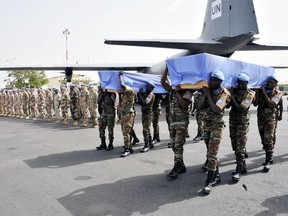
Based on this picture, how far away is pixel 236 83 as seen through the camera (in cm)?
520

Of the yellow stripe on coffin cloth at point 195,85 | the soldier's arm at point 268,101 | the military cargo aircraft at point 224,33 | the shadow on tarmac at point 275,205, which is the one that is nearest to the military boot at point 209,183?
the shadow on tarmac at point 275,205

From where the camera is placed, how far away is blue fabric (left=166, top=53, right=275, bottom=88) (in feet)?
15.3

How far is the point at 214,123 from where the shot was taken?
4398mm

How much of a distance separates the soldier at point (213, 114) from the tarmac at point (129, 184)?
1.15 ft

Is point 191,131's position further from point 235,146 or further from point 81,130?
point 235,146

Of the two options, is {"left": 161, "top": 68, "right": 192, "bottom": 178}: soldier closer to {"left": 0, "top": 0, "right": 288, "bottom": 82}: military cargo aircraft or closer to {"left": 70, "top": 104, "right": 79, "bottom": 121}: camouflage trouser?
{"left": 0, "top": 0, "right": 288, "bottom": 82}: military cargo aircraft

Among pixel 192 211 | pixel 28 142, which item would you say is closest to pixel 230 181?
pixel 192 211

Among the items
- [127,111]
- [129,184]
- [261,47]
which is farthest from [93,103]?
[261,47]

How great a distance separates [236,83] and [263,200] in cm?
212

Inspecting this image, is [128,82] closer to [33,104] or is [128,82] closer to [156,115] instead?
[156,115]

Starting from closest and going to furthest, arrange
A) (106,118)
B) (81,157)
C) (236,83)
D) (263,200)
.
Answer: (263,200) < (236,83) < (81,157) < (106,118)

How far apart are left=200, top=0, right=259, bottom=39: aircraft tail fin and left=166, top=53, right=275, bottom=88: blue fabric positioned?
6.59 meters

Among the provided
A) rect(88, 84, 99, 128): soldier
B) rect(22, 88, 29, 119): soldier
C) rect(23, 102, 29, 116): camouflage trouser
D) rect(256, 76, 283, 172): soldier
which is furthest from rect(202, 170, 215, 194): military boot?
rect(23, 102, 29, 116): camouflage trouser

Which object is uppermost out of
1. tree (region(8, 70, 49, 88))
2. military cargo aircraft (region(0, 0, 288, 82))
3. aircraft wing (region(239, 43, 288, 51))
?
military cargo aircraft (region(0, 0, 288, 82))
